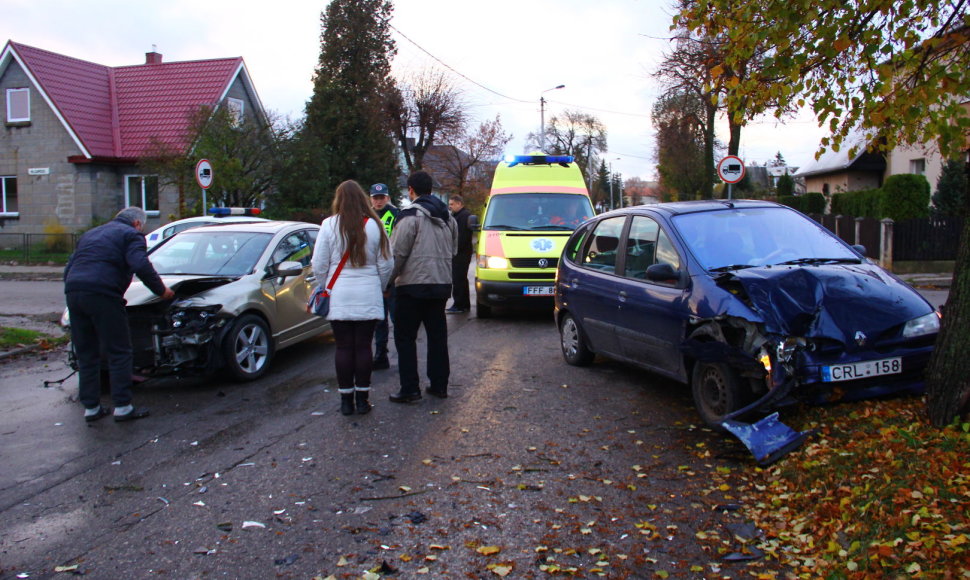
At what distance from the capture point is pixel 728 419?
16.6 feet

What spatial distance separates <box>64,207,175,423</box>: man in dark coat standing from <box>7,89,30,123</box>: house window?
95.2 feet

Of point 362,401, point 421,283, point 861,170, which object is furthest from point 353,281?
point 861,170

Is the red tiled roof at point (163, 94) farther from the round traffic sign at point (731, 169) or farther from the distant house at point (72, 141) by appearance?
the round traffic sign at point (731, 169)

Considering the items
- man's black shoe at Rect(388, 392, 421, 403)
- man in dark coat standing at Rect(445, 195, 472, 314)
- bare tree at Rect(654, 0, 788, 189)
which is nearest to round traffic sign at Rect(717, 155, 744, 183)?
bare tree at Rect(654, 0, 788, 189)

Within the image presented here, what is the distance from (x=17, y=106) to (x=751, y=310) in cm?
3371

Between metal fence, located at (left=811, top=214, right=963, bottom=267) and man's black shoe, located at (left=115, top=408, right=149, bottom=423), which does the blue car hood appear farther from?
metal fence, located at (left=811, top=214, right=963, bottom=267)

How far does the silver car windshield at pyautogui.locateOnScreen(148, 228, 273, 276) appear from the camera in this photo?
27.3 feet

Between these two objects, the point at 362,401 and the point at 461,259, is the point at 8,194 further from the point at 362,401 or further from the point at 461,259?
the point at 362,401

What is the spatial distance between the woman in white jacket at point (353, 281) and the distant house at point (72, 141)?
80.4 feet

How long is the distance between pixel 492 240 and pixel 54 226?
918 inches

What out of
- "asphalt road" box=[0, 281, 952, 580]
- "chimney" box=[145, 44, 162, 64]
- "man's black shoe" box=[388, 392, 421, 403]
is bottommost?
"asphalt road" box=[0, 281, 952, 580]

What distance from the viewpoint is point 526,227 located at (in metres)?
12.2

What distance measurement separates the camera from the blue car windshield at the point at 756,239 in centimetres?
599

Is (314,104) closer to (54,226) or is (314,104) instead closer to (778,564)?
(54,226)
